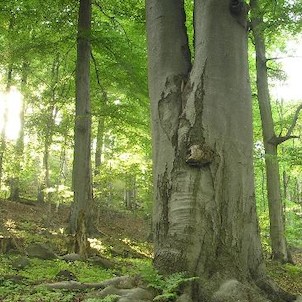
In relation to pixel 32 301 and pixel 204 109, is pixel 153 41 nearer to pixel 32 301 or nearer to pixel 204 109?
pixel 204 109

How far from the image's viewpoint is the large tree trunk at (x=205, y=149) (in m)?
3.93

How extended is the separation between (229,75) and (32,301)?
3091 millimetres

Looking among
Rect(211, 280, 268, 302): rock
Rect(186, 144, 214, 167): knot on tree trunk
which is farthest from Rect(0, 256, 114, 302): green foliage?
Rect(186, 144, 214, 167): knot on tree trunk

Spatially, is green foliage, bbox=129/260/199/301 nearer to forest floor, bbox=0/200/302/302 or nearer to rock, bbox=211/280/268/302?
forest floor, bbox=0/200/302/302

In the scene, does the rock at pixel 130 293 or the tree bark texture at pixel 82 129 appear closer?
the rock at pixel 130 293

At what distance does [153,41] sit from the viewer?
4.75m

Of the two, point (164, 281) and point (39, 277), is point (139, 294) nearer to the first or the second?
point (164, 281)

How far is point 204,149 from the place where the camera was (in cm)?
405

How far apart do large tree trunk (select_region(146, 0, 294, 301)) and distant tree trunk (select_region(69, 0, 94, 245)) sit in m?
6.44

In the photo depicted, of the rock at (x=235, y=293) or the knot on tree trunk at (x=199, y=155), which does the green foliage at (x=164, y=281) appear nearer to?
the rock at (x=235, y=293)

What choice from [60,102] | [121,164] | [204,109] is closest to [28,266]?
[204,109]

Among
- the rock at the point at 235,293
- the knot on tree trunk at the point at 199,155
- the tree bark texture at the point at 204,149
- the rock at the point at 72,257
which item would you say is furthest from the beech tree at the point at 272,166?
the rock at the point at 235,293

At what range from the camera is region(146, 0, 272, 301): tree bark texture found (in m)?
3.93

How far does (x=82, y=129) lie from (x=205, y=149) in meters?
7.28
